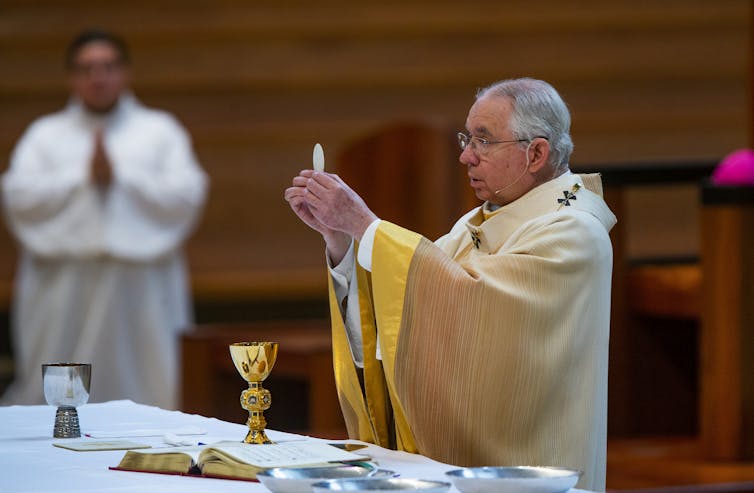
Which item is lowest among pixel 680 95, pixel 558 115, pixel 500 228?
pixel 500 228

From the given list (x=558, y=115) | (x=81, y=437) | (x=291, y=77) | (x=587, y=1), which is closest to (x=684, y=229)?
(x=587, y=1)

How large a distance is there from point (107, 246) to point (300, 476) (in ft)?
17.5

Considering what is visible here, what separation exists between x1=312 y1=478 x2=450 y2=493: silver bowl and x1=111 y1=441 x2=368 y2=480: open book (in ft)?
1.10

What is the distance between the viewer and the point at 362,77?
30.0 feet

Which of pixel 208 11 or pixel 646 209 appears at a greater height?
pixel 208 11

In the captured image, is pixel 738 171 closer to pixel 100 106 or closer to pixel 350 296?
pixel 350 296

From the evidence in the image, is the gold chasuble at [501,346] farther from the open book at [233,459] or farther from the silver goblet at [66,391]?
the silver goblet at [66,391]

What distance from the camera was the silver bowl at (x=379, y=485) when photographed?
199 centimetres

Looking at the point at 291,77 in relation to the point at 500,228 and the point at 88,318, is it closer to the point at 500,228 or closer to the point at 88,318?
the point at 88,318

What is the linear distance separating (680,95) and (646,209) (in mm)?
752

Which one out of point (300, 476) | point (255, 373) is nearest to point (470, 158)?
point (255, 373)

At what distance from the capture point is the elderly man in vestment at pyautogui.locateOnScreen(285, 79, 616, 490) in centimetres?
290

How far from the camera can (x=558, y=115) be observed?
10.3ft

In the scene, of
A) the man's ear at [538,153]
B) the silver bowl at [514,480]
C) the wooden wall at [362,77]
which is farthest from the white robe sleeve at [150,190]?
the silver bowl at [514,480]
